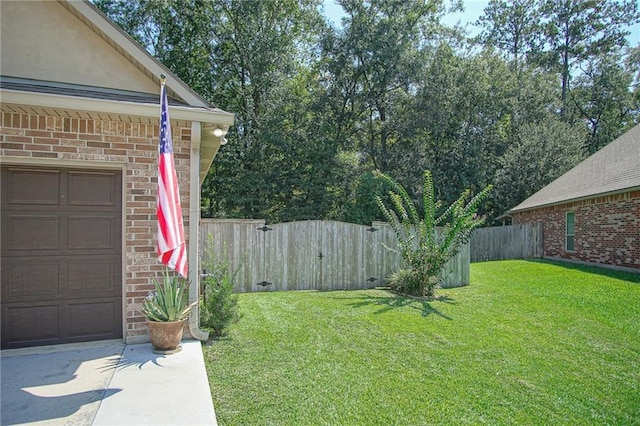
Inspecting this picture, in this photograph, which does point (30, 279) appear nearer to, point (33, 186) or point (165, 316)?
point (33, 186)

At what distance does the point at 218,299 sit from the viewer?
5.30 m

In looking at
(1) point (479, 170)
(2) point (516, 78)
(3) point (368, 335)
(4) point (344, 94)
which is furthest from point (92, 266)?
(2) point (516, 78)

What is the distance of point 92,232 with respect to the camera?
15.1ft

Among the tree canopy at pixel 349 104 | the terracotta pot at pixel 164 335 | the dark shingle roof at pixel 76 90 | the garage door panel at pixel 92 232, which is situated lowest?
the terracotta pot at pixel 164 335

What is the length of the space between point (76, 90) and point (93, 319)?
8.30 ft

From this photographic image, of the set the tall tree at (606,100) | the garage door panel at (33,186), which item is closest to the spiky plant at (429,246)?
the garage door panel at (33,186)

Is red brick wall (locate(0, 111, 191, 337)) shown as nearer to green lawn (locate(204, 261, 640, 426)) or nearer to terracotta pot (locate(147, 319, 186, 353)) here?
terracotta pot (locate(147, 319, 186, 353))

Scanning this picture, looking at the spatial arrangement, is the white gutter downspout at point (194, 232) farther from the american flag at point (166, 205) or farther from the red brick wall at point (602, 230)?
the red brick wall at point (602, 230)

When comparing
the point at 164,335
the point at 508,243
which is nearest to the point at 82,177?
the point at 164,335

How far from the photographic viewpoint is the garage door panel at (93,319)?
4.55 m

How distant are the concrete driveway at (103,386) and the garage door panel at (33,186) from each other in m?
1.58

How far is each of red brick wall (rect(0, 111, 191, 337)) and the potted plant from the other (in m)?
0.29

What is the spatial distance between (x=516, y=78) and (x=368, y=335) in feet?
79.7

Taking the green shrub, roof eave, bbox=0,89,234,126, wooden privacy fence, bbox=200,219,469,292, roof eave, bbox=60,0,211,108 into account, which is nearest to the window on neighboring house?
wooden privacy fence, bbox=200,219,469,292
